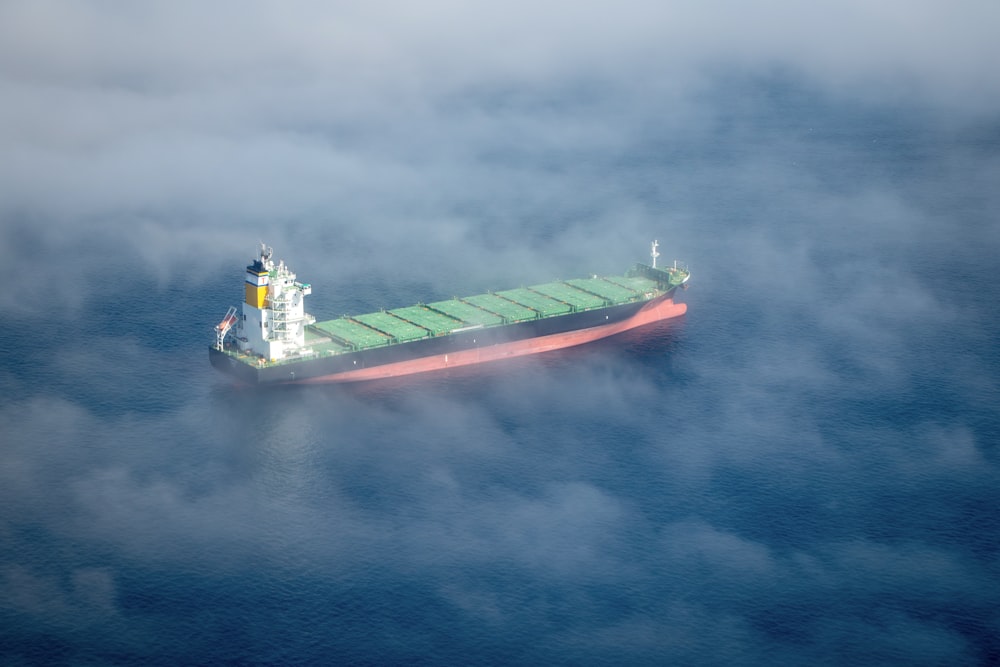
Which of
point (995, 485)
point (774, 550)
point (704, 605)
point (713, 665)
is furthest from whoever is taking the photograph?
point (995, 485)

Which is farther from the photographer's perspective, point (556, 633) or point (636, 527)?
point (636, 527)

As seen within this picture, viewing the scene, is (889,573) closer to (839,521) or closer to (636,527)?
(839,521)

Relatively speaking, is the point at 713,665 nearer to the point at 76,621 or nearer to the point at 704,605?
the point at 704,605

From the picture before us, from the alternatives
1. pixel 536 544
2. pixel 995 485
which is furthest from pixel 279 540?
A: pixel 995 485

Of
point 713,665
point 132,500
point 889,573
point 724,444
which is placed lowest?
point 713,665

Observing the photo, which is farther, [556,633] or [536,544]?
[536,544]

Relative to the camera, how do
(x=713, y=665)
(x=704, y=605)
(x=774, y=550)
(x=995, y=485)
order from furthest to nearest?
(x=995, y=485)
(x=774, y=550)
(x=704, y=605)
(x=713, y=665)

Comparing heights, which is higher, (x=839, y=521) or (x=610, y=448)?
(x=610, y=448)

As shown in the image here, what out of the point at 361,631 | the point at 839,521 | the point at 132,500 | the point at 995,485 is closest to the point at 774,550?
the point at 839,521

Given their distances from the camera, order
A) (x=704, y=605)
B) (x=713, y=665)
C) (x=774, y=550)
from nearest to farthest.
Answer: (x=713, y=665) → (x=704, y=605) → (x=774, y=550)
